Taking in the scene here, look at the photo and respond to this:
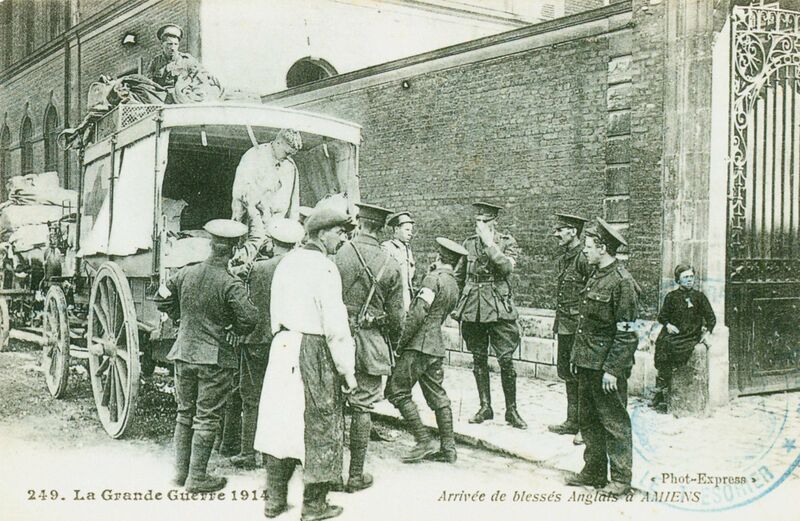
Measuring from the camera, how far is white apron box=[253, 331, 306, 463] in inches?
156

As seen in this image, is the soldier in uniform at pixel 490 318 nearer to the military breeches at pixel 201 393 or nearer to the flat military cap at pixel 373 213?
the flat military cap at pixel 373 213

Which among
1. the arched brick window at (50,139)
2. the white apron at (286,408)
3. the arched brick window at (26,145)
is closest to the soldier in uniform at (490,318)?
the white apron at (286,408)

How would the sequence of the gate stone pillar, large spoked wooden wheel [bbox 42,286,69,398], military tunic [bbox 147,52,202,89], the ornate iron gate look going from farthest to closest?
military tunic [bbox 147,52,202,89] < large spoked wooden wheel [bbox 42,286,69,398] < the ornate iron gate < the gate stone pillar

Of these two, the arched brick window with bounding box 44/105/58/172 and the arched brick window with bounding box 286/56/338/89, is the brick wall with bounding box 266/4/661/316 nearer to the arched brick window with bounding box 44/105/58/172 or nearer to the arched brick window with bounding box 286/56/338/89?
the arched brick window with bounding box 286/56/338/89

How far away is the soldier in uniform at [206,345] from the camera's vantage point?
4465 mm

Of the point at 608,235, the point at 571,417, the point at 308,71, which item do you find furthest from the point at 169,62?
the point at 308,71

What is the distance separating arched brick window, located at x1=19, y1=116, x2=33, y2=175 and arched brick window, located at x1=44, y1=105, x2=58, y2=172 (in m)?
0.49

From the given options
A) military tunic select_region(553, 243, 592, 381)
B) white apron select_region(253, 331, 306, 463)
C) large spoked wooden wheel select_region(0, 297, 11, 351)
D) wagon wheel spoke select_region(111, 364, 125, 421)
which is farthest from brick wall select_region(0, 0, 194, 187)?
white apron select_region(253, 331, 306, 463)

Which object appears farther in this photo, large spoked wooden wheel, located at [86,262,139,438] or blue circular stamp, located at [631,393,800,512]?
large spoked wooden wheel, located at [86,262,139,438]

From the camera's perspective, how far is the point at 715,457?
521 centimetres

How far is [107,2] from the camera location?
50.3 ft

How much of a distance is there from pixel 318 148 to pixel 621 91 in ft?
10.1

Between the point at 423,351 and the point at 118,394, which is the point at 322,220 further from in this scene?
the point at 118,394

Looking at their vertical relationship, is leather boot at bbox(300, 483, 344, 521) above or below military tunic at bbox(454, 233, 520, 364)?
below
